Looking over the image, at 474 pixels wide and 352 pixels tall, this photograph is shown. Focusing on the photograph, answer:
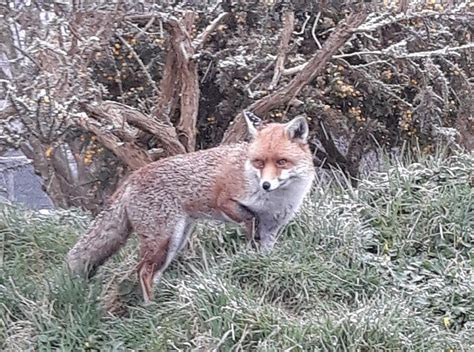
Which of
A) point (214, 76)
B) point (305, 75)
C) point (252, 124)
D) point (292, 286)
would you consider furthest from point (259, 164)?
point (214, 76)

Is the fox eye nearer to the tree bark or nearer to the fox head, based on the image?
the fox head

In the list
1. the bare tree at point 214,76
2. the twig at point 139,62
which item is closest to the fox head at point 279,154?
the bare tree at point 214,76

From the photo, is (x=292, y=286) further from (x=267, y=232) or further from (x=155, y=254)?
(x=155, y=254)

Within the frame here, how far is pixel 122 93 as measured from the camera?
29.5 feet

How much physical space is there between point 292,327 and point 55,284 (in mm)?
1560

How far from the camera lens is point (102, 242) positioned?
5750 millimetres

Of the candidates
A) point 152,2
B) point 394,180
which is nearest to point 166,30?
point 152,2

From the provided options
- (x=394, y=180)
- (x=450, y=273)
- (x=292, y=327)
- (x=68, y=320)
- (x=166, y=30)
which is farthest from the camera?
(x=166, y=30)

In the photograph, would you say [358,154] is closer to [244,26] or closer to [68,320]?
[244,26]

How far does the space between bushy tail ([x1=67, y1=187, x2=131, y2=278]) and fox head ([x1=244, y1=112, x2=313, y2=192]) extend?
885 millimetres

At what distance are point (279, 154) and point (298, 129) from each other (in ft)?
0.84

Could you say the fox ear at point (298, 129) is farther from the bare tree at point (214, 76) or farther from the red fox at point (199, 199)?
the bare tree at point (214, 76)

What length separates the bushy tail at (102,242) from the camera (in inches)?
226

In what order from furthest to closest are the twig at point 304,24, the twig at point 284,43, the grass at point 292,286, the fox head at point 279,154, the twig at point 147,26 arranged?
the twig at point 304,24 → the twig at point 284,43 → the twig at point 147,26 → the fox head at point 279,154 → the grass at point 292,286
